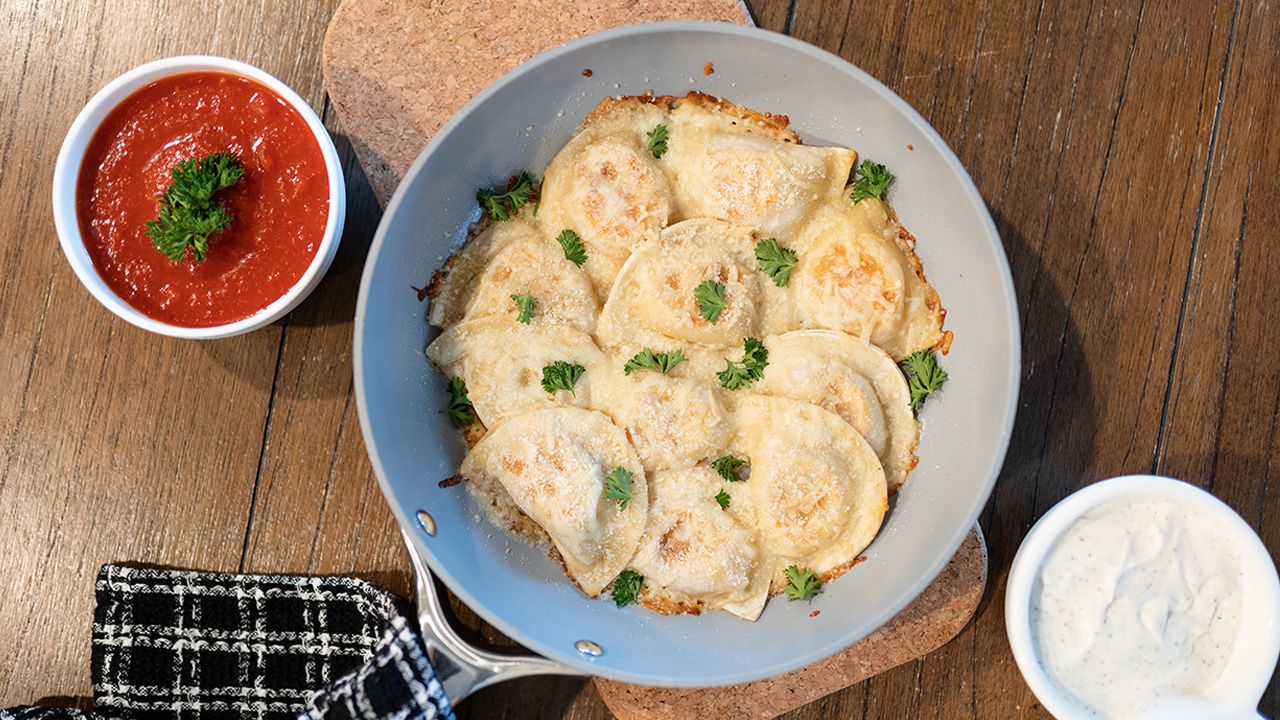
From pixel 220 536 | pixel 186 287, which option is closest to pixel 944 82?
pixel 186 287

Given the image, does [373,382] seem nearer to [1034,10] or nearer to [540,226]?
[540,226]

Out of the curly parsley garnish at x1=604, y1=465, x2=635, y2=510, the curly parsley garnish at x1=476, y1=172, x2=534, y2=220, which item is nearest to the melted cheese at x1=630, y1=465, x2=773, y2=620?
the curly parsley garnish at x1=604, y1=465, x2=635, y2=510

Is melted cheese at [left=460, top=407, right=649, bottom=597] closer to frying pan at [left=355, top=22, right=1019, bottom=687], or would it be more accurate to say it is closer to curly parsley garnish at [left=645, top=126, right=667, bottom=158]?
frying pan at [left=355, top=22, right=1019, bottom=687]

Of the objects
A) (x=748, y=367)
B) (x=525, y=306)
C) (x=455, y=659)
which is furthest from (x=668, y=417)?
(x=455, y=659)

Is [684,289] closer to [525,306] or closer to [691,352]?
[691,352]

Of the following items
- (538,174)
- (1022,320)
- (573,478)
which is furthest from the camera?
(1022,320)

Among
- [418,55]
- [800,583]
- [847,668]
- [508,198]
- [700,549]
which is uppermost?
[418,55]

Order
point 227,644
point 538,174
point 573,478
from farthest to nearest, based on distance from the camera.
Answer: point 227,644 < point 538,174 < point 573,478

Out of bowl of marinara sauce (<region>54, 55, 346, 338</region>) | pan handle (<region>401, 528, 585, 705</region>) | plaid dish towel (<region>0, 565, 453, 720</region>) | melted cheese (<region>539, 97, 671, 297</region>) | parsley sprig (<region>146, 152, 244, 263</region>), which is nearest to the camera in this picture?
parsley sprig (<region>146, 152, 244, 263</region>)
